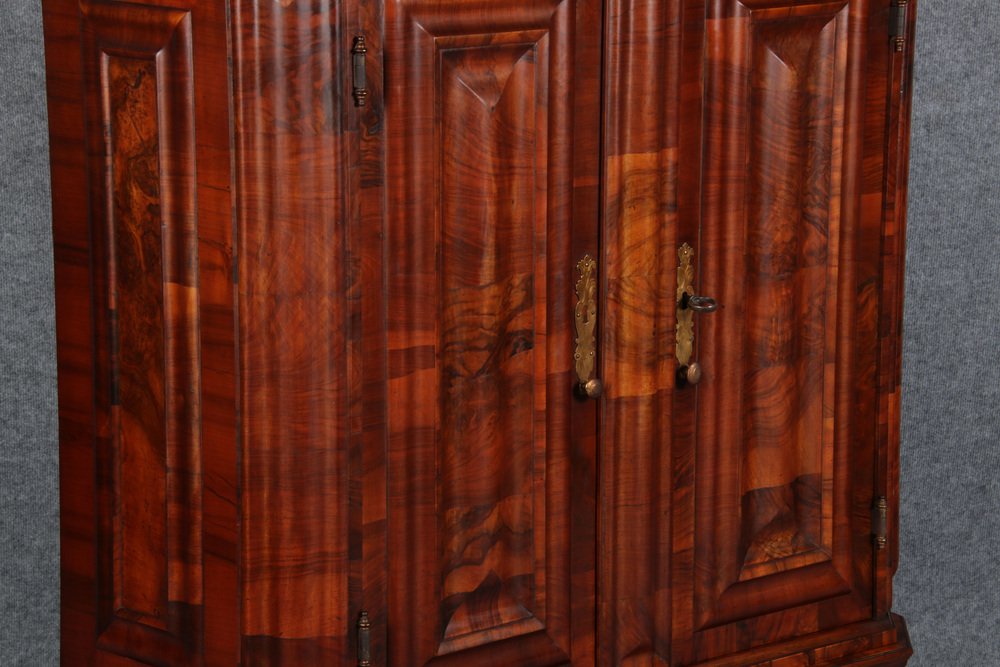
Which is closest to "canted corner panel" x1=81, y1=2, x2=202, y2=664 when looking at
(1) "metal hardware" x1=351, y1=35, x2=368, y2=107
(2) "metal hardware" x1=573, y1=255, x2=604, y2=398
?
(1) "metal hardware" x1=351, y1=35, x2=368, y2=107

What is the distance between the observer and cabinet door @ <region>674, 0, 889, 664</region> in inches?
79.9

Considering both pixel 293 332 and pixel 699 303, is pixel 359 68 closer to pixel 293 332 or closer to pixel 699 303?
pixel 293 332

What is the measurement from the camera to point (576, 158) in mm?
1924

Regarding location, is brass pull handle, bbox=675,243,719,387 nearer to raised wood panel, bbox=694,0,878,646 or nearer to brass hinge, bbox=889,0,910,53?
raised wood panel, bbox=694,0,878,646

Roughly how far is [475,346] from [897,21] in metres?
0.61

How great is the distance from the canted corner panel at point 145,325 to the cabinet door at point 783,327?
1.78 feet

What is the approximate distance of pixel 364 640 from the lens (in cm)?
189

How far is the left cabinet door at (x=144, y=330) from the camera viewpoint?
181cm

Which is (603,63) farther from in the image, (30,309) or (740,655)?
(30,309)

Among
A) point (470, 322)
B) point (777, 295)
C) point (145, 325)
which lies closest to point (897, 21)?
point (777, 295)

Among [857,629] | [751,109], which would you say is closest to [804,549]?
[857,629]

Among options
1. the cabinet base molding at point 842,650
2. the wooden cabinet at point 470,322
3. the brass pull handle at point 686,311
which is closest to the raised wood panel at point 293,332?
the wooden cabinet at point 470,322

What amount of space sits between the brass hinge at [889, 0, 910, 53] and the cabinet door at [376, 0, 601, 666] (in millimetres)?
378

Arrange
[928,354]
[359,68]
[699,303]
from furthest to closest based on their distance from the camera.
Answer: [928,354], [699,303], [359,68]
